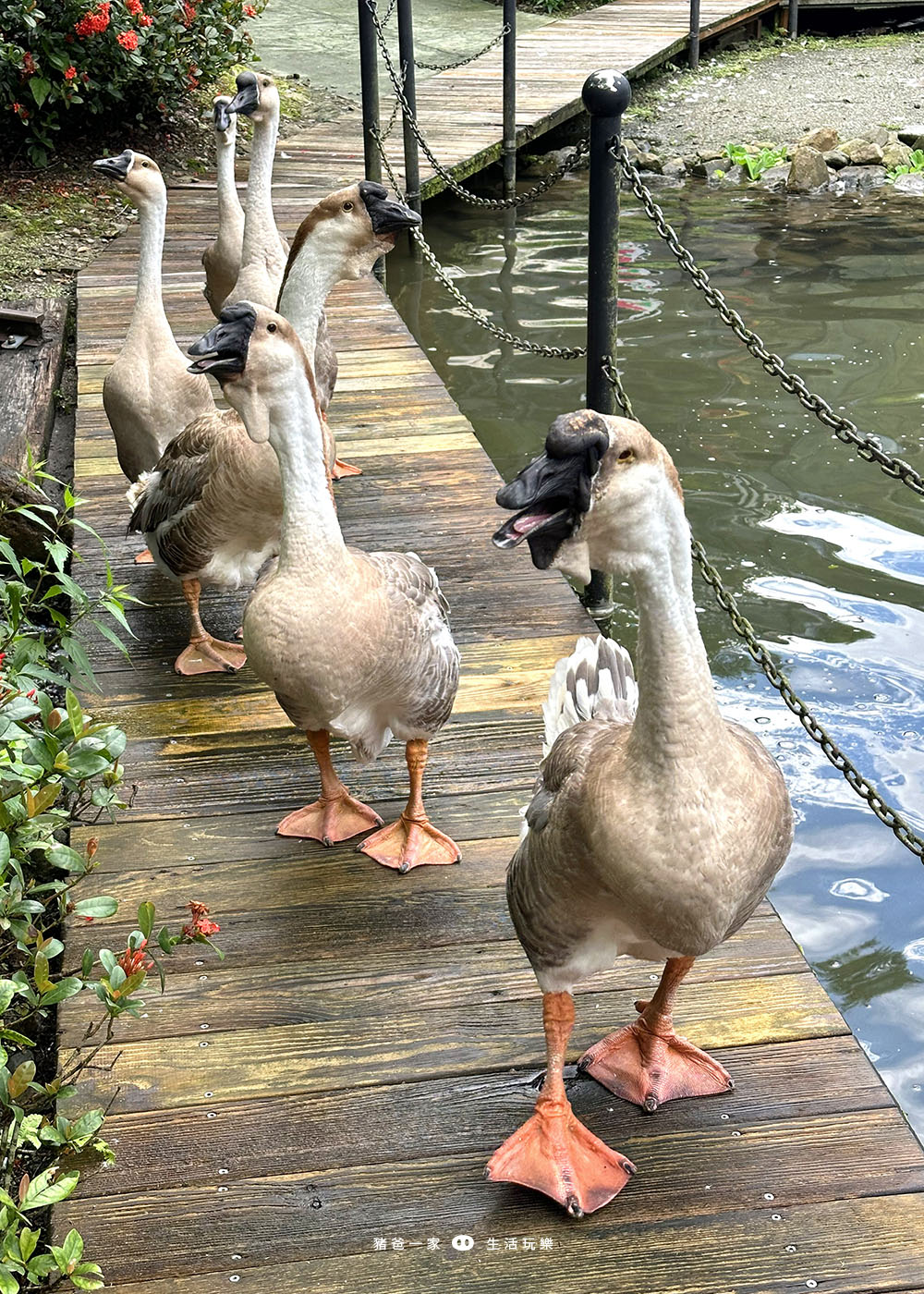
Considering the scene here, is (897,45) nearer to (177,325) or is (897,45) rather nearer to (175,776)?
(177,325)

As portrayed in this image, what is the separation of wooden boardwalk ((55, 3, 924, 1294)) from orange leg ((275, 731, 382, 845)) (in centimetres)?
7

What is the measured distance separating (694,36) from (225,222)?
30.7 ft

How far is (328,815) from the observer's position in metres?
3.59

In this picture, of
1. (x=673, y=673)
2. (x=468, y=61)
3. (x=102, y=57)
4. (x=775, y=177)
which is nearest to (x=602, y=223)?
(x=673, y=673)

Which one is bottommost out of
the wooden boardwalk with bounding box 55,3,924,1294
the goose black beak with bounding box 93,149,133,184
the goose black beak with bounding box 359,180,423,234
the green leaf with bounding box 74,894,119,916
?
the wooden boardwalk with bounding box 55,3,924,1294

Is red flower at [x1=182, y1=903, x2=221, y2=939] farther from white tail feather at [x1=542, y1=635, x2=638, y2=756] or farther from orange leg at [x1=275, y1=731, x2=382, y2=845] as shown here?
orange leg at [x1=275, y1=731, x2=382, y2=845]

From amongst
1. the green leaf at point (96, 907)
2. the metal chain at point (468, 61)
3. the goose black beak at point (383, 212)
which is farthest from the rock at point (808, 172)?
the green leaf at point (96, 907)

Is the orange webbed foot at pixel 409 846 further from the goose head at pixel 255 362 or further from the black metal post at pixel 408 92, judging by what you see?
the black metal post at pixel 408 92

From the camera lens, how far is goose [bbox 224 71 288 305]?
539 centimetres

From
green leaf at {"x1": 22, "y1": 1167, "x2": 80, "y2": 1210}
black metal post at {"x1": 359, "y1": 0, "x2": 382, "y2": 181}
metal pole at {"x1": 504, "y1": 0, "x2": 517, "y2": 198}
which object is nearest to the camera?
green leaf at {"x1": 22, "y1": 1167, "x2": 80, "y2": 1210}

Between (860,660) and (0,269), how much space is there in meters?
5.67

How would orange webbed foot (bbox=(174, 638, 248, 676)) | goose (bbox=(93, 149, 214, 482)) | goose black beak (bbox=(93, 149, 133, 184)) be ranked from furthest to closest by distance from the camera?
goose black beak (bbox=(93, 149, 133, 184)), goose (bbox=(93, 149, 214, 482)), orange webbed foot (bbox=(174, 638, 248, 676))

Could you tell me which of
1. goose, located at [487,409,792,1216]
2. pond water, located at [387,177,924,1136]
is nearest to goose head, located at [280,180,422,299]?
pond water, located at [387,177,924,1136]

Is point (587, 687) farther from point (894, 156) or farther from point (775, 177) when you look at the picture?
point (894, 156)
